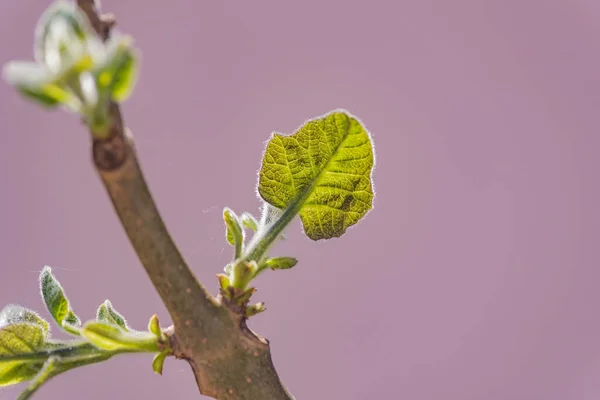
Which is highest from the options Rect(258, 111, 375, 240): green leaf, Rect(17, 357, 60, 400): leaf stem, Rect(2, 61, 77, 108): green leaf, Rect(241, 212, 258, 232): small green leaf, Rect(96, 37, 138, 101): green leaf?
Rect(258, 111, 375, 240): green leaf

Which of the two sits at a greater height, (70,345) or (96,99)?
(96,99)

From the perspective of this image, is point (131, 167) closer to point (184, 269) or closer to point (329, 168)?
point (184, 269)

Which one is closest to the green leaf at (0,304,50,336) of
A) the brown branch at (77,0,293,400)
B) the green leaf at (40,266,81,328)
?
the green leaf at (40,266,81,328)

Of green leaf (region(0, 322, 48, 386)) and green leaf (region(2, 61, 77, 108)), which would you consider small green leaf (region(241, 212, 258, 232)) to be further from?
green leaf (region(2, 61, 77, 108))

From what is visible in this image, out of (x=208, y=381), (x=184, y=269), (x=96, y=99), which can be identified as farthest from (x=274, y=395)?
(x=96, y=99)

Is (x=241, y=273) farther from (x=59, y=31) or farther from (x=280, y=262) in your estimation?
(x=59, y=31)

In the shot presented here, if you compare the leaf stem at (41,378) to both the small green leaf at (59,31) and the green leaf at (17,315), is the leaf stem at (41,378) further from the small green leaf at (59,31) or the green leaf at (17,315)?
the small green leaf at (59,31)

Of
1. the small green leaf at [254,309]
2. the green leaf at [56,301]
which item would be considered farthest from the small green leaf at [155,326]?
the green leaf at [56,301]
